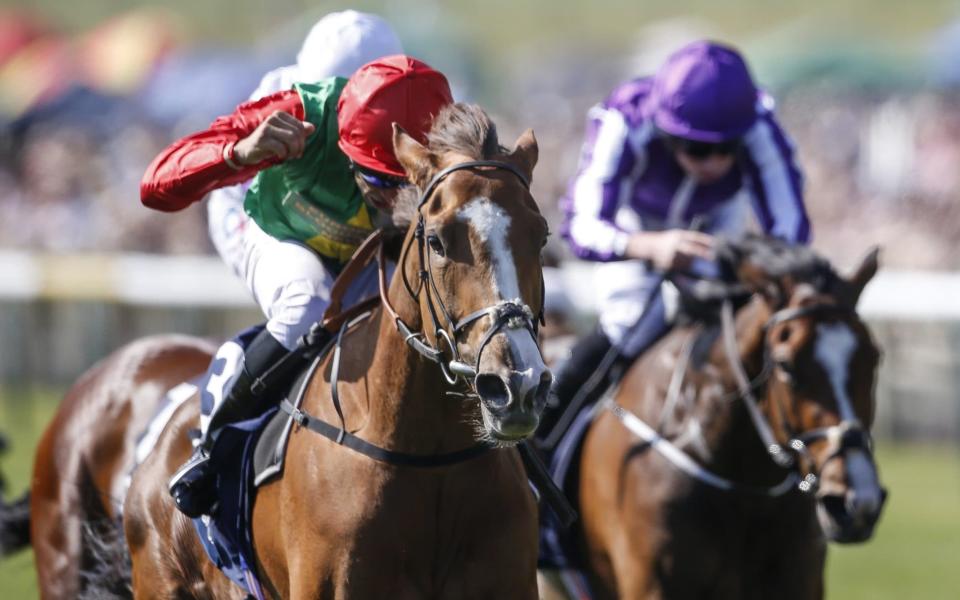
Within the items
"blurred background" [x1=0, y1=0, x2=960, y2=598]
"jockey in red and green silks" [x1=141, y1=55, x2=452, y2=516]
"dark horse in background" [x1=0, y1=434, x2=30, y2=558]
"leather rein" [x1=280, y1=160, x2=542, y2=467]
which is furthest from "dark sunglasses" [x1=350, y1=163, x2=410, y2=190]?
"dark horse in background" [x1=0, y1=434, x2=30, y2=558]

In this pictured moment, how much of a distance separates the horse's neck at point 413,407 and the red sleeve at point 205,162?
0.58 m

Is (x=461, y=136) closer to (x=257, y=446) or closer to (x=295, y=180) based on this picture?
(x=295, y=180)

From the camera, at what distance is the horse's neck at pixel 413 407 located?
148 inches

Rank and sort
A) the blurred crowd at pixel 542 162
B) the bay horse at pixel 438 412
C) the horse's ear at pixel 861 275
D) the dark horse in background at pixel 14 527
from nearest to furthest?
the bay horse at pixel 438 412 → the horse's ear at pixel 861 275 → the dark horse in background at pixel 14 527 → the blurred crowd at pixel 542 162

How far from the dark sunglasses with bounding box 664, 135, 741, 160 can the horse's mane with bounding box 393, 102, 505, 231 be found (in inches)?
72.7

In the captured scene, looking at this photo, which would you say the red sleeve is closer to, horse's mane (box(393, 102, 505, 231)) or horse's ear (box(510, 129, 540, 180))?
horse's mane (box(393, 102, 505, 231))

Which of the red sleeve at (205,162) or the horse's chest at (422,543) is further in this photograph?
the red sleeve at (205,162)

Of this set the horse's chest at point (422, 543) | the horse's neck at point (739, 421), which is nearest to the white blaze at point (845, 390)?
the horse's neck at point (739, 421)

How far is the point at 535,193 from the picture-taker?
17219 millimetres

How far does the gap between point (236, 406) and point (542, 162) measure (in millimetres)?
15129

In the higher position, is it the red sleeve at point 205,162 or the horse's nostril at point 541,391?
the red sleeve at point 205,162

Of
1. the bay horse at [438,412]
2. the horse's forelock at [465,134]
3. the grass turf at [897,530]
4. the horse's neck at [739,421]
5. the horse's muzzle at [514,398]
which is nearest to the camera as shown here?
the horse's muzzle at [514,398]

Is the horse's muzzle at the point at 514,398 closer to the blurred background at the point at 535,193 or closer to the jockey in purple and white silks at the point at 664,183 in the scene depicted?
the jockey in purple and white silks at the point at 664,183

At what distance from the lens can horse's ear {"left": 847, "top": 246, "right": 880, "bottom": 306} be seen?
16.0 feet
